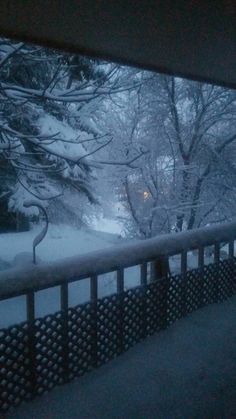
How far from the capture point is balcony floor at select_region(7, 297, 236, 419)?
2789 millimetres

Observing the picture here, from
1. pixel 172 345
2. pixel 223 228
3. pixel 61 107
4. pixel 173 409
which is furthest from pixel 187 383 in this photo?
pixel 61 107

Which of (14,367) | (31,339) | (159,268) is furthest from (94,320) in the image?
(159,268)

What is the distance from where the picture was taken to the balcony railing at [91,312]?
281 cm

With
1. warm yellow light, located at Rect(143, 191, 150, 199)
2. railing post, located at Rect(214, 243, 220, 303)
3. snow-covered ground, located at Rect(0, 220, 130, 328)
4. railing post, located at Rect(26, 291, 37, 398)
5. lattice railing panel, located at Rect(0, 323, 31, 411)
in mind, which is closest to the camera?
A: lattice railing panel, located at Rect(0, 323, 31, 411)

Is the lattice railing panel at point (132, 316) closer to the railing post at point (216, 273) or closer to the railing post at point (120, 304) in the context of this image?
the railing post at point (120, 304)

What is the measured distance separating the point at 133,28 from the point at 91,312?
83.3 inches

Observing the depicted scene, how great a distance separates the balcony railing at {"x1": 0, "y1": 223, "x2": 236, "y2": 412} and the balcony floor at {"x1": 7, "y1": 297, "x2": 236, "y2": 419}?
118 millimetres

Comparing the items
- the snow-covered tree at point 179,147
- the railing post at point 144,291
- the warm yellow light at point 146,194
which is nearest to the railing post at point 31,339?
the railing post at point 144,291

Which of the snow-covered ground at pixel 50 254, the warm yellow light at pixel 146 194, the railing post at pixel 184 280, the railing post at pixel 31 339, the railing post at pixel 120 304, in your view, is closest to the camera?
the railing post at pixel 31 339

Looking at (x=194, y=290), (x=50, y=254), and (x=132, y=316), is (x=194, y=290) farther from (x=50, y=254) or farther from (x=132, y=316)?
(x=50, y=254)

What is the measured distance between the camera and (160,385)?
3111 mm

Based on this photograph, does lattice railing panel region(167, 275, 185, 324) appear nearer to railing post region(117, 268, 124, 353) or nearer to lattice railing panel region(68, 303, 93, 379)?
railing post region(117, 268, 124, 353)

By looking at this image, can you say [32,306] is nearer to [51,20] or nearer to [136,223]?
[51,20]

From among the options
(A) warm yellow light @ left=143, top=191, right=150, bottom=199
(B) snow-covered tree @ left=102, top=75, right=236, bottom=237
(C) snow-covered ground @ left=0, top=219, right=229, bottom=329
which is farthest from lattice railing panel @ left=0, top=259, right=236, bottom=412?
(A) warm yellow light @ left=143, top=191, right=150, bottom=199
